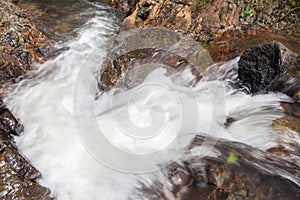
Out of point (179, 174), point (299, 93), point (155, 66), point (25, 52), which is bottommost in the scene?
point (179, 174)

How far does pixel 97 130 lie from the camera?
5242mm

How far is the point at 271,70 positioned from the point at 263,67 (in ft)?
0.52

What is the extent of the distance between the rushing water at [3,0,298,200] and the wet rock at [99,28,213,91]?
222 millimetres

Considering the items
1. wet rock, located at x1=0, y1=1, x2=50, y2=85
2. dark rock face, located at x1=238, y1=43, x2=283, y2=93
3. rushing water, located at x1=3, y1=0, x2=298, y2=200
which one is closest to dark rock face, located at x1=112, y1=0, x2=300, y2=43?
rushing water, located at x1=3, y1=0, x2=298, y2=200

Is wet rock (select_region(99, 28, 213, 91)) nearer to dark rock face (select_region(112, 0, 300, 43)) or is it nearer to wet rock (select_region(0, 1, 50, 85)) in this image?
dark rock face (select_region(112, 0, 300, 43))

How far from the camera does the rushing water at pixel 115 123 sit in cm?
449

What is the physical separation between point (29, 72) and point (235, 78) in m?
4.40

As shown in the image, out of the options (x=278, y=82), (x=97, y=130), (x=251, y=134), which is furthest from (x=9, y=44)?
(x=278, y=82)

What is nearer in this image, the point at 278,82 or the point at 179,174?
the point at 179,174

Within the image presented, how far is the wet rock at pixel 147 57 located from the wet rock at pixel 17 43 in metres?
1.72

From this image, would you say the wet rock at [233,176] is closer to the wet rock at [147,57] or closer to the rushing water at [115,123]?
the rushing water at [115,123]

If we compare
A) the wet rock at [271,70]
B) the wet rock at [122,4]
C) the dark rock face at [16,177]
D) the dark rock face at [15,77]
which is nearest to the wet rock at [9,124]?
the dark rock face at [15,77]

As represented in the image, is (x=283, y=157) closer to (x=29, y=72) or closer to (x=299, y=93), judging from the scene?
(x=299, y=93)

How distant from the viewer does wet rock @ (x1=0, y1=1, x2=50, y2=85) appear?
19.6ft
